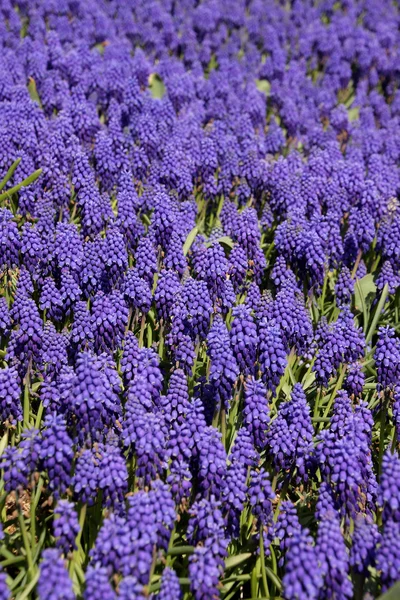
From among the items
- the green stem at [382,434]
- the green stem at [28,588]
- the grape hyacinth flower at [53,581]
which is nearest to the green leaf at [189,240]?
the green stem at [382,434]

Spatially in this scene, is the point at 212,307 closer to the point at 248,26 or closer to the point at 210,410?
the point at 210,410

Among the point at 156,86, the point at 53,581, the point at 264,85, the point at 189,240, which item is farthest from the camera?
the point at 264,85

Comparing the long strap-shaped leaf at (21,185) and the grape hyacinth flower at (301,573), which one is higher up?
the long strap-shaped leaf at (21,185)

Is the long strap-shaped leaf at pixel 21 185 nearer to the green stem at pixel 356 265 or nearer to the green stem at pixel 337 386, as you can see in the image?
the green stem at pixel 337 386

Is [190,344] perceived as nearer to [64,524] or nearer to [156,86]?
[64,524]

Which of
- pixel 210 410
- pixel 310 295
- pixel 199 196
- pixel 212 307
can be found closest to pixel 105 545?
pixel 210 410

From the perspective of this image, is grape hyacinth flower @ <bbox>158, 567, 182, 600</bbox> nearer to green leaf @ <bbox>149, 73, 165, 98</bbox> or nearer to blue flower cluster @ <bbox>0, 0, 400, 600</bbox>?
blue flower cluster @ <bbox>0, 0, 400, 600</bbox>

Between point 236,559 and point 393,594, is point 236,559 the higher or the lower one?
the higher one

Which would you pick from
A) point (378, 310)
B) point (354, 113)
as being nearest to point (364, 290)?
point (378, 310)
